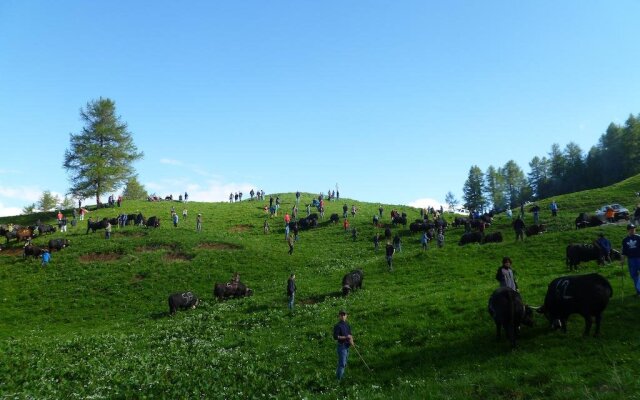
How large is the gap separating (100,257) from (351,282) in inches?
1141

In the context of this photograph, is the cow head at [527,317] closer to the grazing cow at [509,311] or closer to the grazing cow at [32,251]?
the grazing cow at [509,311]

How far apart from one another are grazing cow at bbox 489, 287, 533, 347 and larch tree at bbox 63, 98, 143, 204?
6985 cm

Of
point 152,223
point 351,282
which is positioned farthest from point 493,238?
point 152,223

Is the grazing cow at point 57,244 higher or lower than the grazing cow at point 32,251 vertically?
higher

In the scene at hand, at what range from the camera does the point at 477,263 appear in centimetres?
3453

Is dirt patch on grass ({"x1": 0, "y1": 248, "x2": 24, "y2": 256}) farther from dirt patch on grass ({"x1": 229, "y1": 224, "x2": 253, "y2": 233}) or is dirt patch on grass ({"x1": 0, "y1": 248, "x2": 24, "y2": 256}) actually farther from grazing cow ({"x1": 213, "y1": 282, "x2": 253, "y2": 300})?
grazing cow ({"x1": 213, "y1": 282, "x2": 253, "y2": 300})

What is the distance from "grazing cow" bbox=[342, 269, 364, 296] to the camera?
29.5 meters

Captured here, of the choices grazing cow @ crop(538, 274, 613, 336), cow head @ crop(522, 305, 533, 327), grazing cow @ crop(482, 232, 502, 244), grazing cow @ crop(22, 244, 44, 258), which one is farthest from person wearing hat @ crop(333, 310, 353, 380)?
grazing cow @ crop(22, 244, 44, 258)

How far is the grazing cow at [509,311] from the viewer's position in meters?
14.6

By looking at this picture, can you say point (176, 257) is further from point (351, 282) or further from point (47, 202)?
point (47, 202)

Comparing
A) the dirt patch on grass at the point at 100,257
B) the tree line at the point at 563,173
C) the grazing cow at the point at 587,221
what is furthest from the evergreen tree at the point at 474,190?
the dirt patch on grass at the point at 100,257

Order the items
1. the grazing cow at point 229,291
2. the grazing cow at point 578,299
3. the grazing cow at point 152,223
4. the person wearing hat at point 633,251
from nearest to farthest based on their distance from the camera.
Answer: the grazing cow at point 578,299
the person wearing hat at point 633,251
the grazing cow at point 229,291
the grazing cow at point 152,223

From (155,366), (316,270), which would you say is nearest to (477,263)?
(316,270)

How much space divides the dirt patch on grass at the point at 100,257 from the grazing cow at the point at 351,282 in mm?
26977
